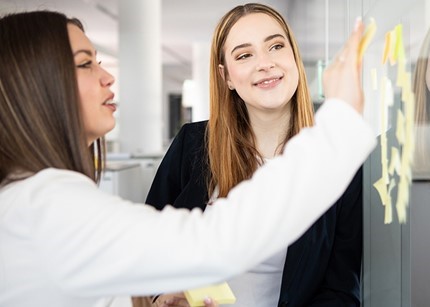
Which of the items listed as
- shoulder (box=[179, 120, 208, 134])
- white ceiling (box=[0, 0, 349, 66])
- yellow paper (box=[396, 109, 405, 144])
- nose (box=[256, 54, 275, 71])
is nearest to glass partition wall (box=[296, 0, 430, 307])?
yellow paper (box=[396, 109, 405, 144])

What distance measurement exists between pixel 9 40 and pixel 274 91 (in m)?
0.72

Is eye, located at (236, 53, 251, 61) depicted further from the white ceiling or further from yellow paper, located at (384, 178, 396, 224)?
the white ceiling

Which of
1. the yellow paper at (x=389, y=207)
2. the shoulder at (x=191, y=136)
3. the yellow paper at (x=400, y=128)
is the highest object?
the yellow paper at (x=400, y=128)

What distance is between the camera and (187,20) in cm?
890

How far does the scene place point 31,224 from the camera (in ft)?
2.42

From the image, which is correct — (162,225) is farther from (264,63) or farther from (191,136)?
(191,136)

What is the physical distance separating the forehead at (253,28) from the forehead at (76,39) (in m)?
0.64

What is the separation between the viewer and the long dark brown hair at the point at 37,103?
837 mm

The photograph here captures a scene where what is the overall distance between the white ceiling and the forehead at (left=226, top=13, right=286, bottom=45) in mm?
1558

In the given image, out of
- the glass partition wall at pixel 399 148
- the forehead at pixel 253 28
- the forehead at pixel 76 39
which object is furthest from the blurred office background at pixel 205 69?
the forehead at pixel 76 39

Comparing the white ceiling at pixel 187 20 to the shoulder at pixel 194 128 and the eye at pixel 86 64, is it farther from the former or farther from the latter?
the eye at pixel 86 64

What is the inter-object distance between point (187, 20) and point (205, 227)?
851 cm

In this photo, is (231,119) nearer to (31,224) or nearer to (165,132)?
(31,224)

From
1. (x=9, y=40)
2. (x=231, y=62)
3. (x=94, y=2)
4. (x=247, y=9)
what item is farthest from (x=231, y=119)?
(x=94, y=2)
